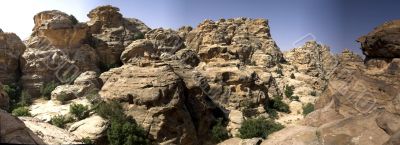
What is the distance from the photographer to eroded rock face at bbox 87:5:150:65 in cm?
4203

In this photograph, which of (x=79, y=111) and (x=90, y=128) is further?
(x=79, y=111)

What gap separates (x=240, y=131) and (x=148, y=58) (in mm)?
8816

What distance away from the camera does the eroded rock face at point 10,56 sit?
35.3 m

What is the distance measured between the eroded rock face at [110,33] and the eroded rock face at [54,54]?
2.93 m

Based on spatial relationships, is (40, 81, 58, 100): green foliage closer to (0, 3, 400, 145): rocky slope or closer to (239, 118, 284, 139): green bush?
(0, 3, 400, 145): rocky slope

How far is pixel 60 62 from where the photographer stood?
37.4 m

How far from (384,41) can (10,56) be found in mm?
30916

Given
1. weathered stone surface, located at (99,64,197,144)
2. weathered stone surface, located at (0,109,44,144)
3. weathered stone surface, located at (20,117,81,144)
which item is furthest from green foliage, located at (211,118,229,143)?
weathered stone surface, located at (0,109,44,144)

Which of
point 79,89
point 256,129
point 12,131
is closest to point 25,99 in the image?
point 79,89

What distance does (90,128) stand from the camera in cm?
2319

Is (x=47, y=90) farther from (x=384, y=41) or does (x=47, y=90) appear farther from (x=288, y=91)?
(x=384, y=41)

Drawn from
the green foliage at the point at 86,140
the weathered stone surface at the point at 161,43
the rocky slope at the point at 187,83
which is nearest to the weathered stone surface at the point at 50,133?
the rocky slope at the point at 187,83

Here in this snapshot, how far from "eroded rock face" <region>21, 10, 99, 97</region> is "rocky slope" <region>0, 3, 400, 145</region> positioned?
93 millimetres

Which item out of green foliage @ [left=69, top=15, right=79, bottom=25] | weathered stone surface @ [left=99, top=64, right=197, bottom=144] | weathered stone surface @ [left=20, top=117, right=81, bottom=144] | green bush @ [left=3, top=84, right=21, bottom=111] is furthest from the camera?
green foliage @ [left=69, top=15, right=79, bottom=25]
